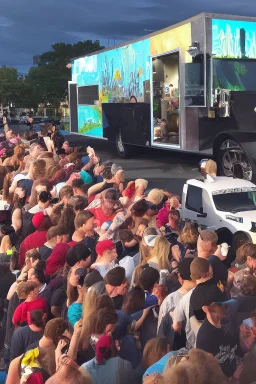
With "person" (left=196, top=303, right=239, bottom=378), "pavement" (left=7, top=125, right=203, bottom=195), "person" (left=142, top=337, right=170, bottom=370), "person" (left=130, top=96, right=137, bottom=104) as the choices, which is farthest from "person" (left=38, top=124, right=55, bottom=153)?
"person" (left=142, top=337, right=170, bottom=370)

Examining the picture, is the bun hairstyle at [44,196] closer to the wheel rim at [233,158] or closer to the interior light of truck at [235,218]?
the interior light of truck at [235,218]

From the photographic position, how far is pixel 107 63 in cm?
1808

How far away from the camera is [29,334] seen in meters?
4.20

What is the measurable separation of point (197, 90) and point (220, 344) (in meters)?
8.79

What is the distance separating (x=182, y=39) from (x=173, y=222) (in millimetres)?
6884

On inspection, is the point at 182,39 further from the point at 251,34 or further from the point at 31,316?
the point at 31,316

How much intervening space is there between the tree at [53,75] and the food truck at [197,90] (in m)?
76.8

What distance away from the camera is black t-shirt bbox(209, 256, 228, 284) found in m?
4.69

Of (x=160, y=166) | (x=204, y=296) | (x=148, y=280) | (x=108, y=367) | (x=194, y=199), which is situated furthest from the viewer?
(x=160, y=166)

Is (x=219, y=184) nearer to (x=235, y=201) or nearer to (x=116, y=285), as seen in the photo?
(x=235, y=201)

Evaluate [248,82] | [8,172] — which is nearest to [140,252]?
[8,172]

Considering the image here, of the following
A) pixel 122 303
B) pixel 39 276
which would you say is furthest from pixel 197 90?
pixel 122 303

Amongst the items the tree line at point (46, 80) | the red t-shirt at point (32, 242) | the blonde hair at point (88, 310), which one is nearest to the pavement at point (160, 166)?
the red t-shirt at point (32, 242)

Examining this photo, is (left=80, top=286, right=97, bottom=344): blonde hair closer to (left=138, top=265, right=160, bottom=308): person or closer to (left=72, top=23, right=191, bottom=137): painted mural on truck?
(left=138, top=265, right=160, bottom=308): person
